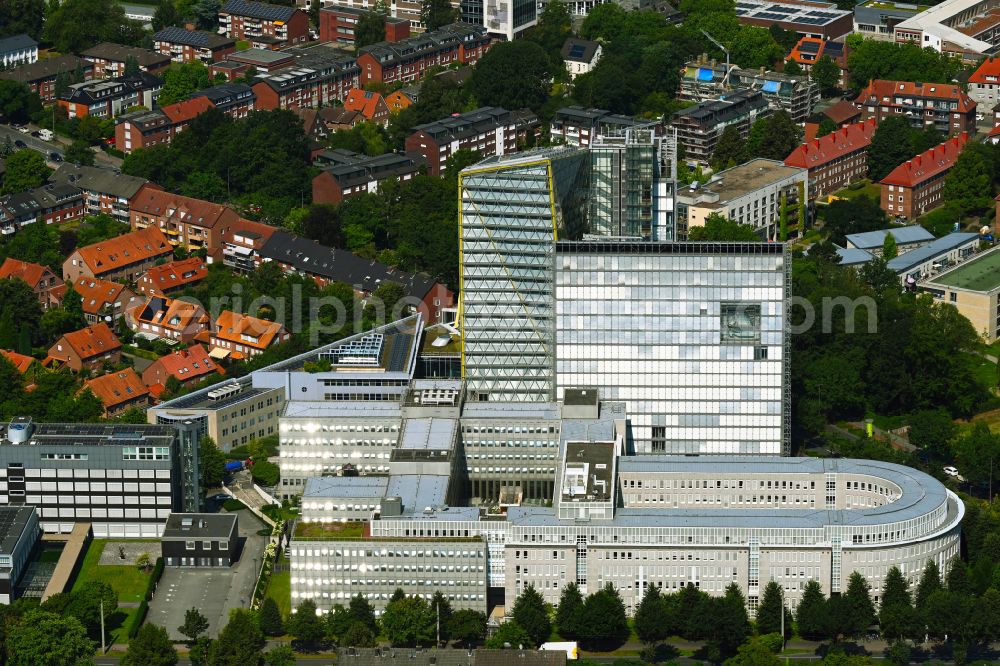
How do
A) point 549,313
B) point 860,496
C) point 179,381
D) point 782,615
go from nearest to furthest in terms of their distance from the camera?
1. point 782,615
2. point 860,496
3. point 549,313
4. point 179,381

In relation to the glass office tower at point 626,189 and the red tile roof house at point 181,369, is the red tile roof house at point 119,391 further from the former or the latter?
the glass office tower at point 626,189

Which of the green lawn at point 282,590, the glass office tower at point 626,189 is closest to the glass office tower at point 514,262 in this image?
the glass office tower at point 626,189

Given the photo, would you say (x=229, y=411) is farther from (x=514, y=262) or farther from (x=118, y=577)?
(x=514, y=262)

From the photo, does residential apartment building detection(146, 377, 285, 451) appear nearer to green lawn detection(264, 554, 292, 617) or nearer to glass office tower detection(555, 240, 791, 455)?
green lawn detection(264, 554, 292, 617)

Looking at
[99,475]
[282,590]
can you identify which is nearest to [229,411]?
[99,475]

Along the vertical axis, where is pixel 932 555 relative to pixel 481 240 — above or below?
below

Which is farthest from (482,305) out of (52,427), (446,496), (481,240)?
(52,427)

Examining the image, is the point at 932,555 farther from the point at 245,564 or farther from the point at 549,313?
the point at 245,564
